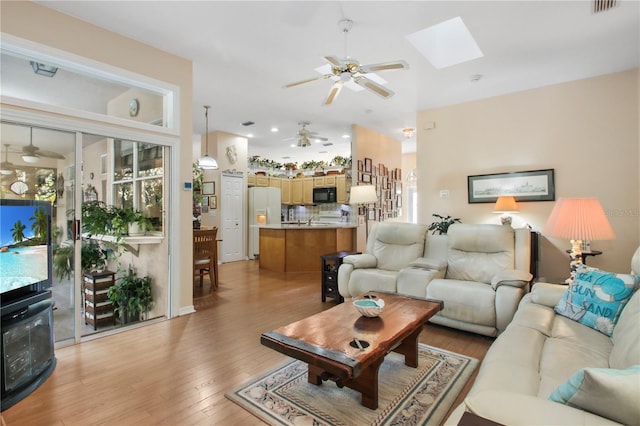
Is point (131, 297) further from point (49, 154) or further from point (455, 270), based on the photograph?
point (455, 270)

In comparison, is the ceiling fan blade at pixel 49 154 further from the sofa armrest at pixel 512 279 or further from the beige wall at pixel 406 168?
the beige wall at pixel 406 168

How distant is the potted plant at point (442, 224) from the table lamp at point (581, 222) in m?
2.47

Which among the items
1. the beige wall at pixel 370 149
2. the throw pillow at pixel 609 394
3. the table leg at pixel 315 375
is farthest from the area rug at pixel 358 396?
the beige wall at pixel 370 149

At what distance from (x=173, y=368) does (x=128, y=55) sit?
3032 millimetres

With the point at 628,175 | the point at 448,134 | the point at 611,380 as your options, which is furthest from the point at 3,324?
the point at 628,175

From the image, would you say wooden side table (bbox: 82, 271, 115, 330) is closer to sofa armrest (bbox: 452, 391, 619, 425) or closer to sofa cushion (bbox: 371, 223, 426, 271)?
sofa cushion (bbox: 371, 223, 426, 271)

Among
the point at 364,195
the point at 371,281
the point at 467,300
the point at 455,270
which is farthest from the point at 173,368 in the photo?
the point at 364,195

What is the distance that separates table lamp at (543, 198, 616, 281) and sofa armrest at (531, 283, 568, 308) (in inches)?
8.8

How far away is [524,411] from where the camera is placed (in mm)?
939

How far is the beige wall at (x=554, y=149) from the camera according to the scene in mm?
3969

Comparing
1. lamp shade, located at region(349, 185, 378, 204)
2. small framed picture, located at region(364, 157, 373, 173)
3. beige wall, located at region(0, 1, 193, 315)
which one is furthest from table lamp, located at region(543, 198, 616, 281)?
small framed picture, located at region(364, 157, 373, 173)

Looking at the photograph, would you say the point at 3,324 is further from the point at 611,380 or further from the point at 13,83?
the point at 611,380

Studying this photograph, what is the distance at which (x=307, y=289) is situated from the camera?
4.77 metres

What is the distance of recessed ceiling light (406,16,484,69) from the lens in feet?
10.2
